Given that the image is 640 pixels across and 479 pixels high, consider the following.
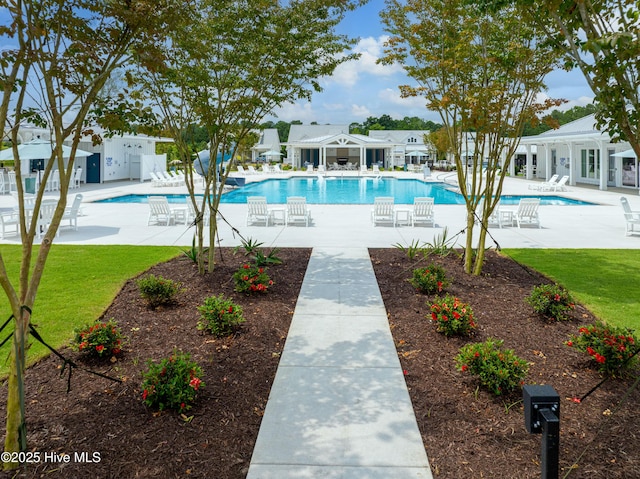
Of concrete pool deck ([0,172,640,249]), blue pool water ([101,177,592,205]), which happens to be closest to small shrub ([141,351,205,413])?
concrete pool deck ([0,172,640,249])

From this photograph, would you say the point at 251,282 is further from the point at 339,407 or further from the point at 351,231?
the point at 351,231

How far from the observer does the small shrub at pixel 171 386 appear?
3977mm

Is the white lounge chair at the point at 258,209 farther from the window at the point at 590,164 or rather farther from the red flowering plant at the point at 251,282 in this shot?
the window at the point at 590,164

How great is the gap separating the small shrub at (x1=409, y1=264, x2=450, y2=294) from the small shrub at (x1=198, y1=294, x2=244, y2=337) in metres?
2.83

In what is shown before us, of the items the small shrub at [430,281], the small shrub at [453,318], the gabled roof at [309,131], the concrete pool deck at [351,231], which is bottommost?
the small shrub at [453,318]

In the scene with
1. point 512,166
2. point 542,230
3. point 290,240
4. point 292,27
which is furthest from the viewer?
point 512,166

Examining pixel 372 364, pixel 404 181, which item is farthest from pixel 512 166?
pixel 372 364

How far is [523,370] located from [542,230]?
1034 cm

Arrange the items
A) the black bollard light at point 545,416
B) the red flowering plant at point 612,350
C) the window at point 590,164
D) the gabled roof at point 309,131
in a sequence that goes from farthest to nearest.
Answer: the gabled roof at point 309,131 < the window at point 590,164 < the red flowering plant at point 612,350 < the black bollard light at point 545,416

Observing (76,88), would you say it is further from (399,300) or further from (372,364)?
(399,300)

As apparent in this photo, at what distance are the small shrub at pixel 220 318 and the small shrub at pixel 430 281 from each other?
2828mm

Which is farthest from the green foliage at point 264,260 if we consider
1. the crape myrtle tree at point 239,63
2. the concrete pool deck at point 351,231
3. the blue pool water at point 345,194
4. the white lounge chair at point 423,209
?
the blue pool water at point 345,194

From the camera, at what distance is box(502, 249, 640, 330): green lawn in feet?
22.0

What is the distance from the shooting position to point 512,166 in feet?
145
